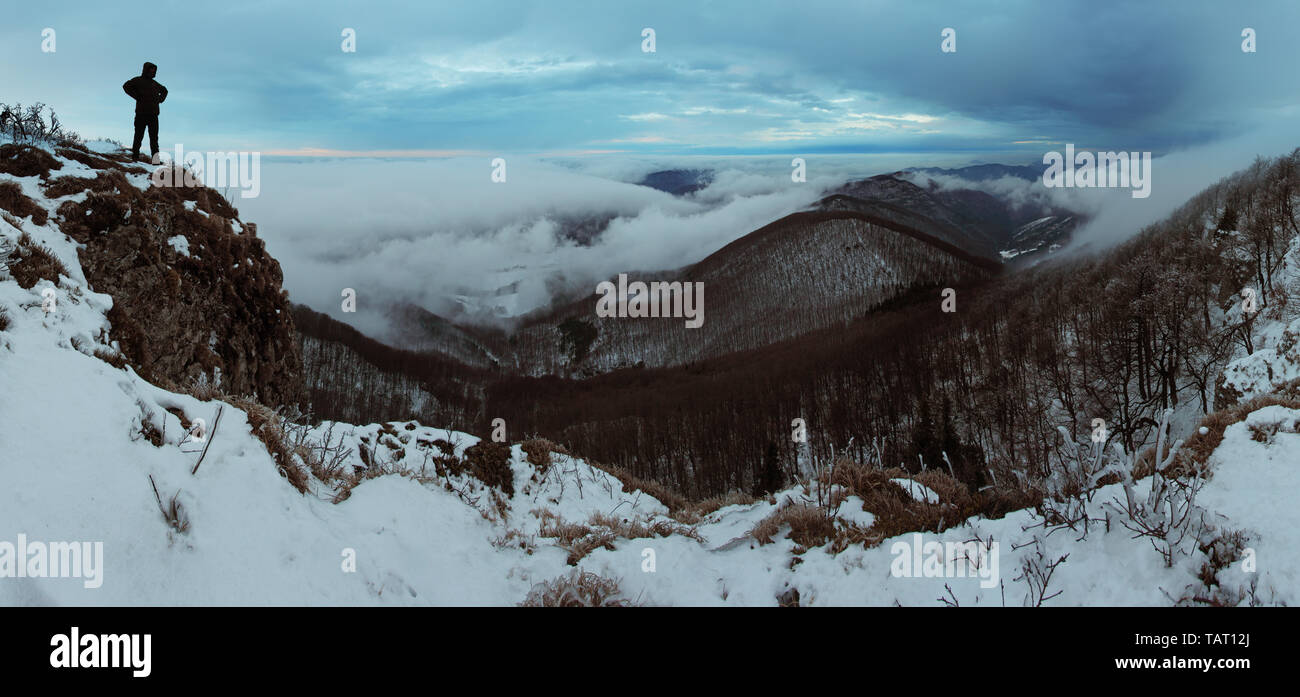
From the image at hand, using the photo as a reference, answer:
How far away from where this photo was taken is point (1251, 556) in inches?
181

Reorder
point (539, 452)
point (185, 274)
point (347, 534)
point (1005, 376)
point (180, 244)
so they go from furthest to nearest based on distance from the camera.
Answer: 1. point (1005, 376)
2. point (180, 244)
3. point (185, 274)
4. point (539, 452)
5. point (347, 534)

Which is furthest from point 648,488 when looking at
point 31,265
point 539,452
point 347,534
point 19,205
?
point 19,205

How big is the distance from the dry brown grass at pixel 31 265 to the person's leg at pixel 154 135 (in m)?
10.5

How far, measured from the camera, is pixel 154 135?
55.6 feet

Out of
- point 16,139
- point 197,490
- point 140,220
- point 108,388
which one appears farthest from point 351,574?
point 16,139

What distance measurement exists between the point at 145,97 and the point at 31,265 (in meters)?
11.1

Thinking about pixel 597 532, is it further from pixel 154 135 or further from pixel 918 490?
pixel 154 135

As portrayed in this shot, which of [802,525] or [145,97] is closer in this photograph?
[802,525]

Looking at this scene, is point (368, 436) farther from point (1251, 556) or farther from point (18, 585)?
point (1251, 556)

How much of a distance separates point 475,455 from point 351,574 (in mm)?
6503

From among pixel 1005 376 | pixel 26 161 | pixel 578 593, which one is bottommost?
pixel 1005 376

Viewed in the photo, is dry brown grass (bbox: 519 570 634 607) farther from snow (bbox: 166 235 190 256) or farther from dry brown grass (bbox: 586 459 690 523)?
snow (bbox: 166 235 190 256)

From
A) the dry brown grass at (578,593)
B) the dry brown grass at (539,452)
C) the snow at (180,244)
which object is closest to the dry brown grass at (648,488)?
the dry brown grass at (539,452)

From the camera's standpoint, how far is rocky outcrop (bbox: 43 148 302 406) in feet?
42.3
